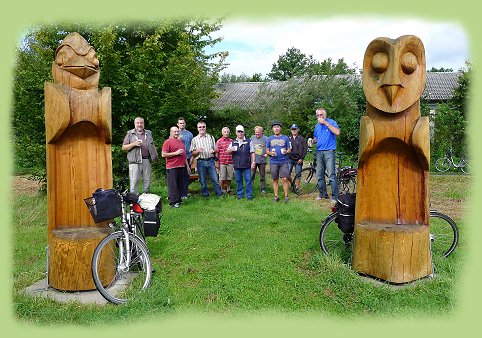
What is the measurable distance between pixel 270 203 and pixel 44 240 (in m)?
4.62

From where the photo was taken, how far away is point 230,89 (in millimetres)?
33844

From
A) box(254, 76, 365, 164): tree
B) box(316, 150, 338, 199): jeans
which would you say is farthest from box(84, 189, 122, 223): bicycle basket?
box(254, 76, 365, 164): tree

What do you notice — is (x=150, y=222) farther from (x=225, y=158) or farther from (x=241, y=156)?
(x=225, y=158)

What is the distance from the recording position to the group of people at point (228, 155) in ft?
28.7

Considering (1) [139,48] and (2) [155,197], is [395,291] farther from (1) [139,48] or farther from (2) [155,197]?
(1) [139,48]

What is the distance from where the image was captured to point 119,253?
4613 mm

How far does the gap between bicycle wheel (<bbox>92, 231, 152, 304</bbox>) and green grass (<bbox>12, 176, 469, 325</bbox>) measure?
16 centimetres


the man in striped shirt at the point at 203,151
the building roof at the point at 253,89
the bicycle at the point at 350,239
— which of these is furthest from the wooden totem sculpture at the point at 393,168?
the building roof at the point at 253,89

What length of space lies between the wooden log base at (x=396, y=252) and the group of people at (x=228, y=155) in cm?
415

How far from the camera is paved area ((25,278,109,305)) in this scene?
14.7ft

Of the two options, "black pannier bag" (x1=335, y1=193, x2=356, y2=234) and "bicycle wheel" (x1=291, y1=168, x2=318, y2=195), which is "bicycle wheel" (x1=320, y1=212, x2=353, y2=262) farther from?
"bicycle wheel" (x1=291, y1=168, x2=318, y2=195)

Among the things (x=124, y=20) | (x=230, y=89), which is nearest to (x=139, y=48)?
(x=124, y=20)

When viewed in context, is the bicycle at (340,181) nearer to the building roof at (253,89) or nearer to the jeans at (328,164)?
the jeans at (328,164)

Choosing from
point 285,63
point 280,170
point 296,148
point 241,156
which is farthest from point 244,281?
point 285,63
